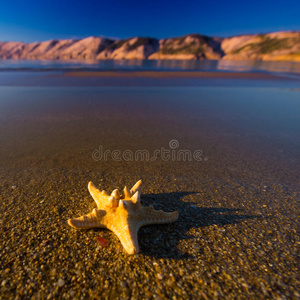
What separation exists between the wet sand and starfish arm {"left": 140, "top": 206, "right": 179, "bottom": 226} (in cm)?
12

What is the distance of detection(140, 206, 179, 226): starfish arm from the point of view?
2.45 metres

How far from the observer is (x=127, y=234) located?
220 centimetres

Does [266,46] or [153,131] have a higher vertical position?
[266,46]

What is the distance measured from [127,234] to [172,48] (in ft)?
606

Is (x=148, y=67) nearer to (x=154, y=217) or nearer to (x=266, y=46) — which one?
(x=154, y=217)

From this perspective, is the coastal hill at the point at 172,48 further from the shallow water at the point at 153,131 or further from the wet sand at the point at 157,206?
the wet sand at the point at 157,206

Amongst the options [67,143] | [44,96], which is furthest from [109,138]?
[44,96]

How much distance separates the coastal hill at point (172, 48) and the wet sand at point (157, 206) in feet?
467

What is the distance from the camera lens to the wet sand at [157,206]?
6.39 feet

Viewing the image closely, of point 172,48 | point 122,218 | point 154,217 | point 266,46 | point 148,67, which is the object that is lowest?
point 154,217

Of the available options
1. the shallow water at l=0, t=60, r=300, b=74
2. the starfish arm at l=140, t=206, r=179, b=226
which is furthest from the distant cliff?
the starfish arm at l=140, t=206, r=179, b=226

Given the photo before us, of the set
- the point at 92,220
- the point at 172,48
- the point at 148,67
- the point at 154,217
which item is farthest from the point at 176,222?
the point at 172,48

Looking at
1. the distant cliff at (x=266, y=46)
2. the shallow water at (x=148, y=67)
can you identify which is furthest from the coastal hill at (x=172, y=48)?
the shallow water at (x=148, y=67)

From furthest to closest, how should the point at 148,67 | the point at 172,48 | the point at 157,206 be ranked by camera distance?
1. the point at 172,48
2. the point at 148,67
3. the point at 157,206
